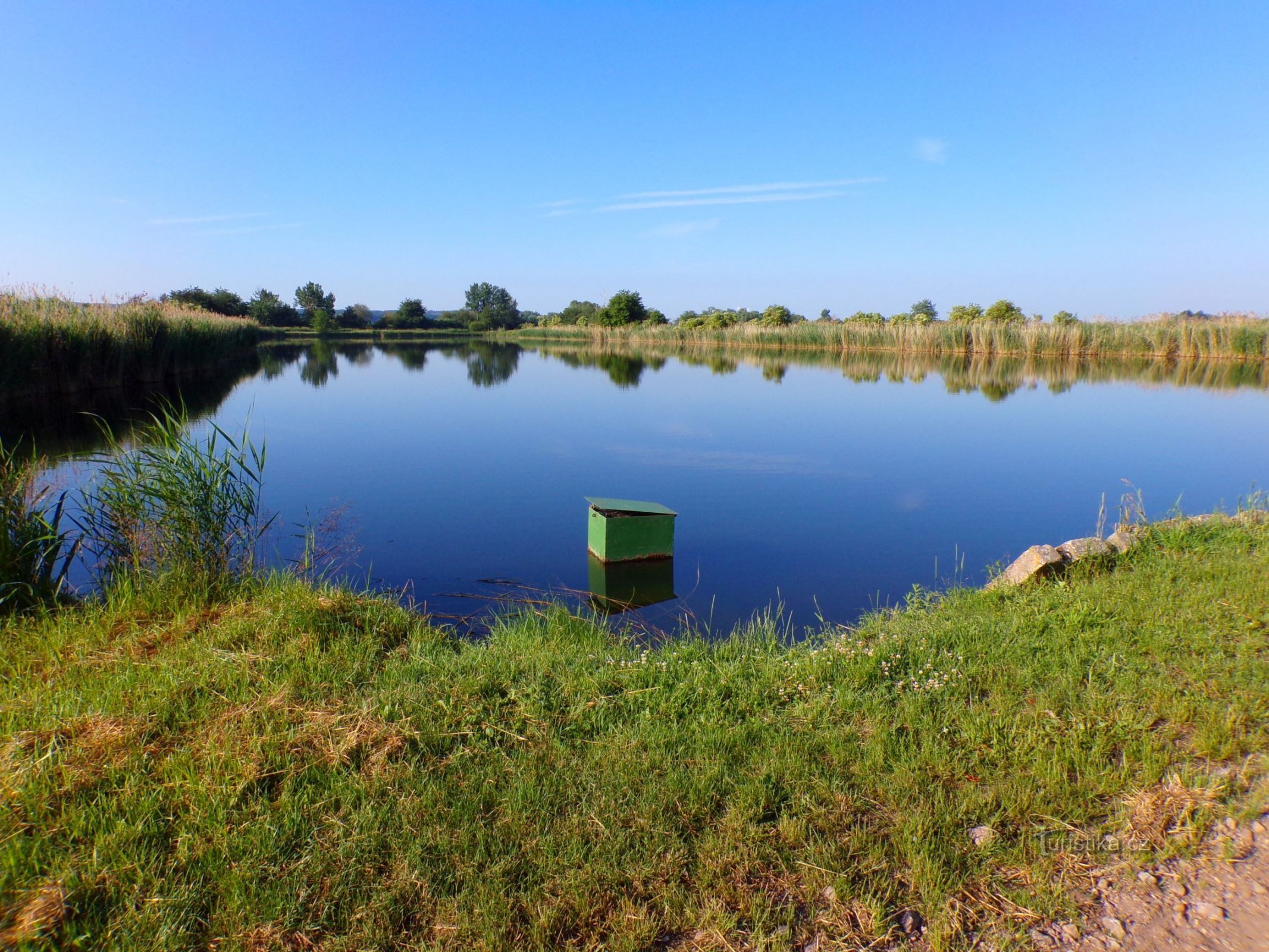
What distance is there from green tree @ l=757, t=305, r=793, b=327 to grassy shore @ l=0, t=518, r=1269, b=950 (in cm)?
3980

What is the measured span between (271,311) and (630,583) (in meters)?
64.8

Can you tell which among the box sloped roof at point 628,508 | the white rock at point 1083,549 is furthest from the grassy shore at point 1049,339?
the box sloped roof at point 628,508

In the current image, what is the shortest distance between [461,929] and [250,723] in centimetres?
127

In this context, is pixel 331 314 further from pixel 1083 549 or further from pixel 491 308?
pixel 1083 549

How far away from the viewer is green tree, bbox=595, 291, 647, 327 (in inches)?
1940

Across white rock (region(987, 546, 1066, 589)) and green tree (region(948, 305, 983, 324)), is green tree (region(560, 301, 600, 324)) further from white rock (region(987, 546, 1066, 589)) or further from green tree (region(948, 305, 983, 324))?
white rock (region(987, 546, 1066, 589))

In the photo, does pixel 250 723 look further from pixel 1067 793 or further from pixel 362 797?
pixel 1067 793

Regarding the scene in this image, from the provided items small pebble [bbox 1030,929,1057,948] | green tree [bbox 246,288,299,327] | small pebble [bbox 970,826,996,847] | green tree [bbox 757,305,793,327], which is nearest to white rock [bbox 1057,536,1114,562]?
small pebble [bbox 970,826,996,847]

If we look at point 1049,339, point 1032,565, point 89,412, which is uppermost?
point 1049,339

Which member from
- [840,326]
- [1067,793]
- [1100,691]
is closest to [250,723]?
[1067,793]

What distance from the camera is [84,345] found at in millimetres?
12539

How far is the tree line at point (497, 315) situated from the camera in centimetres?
3969

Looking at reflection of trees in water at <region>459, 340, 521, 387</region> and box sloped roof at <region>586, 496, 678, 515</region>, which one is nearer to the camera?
box sloped roof at <region>586, 496, 678, 515</region>

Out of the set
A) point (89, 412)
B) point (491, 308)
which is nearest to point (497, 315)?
point (491, 308)
